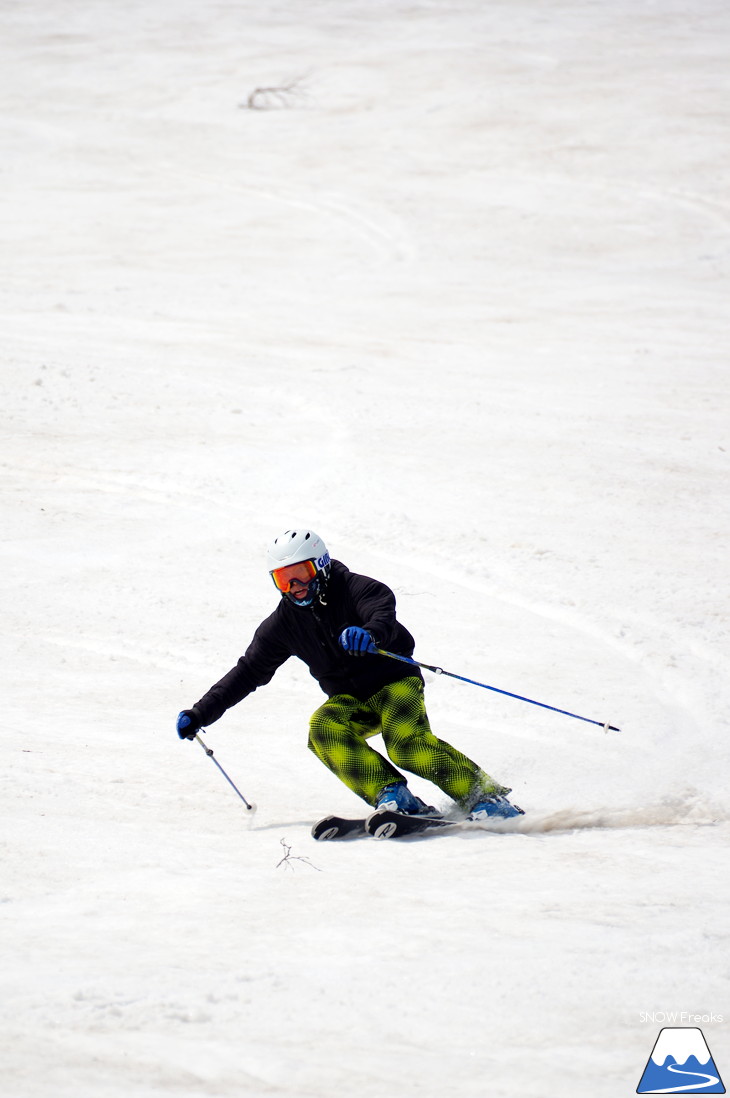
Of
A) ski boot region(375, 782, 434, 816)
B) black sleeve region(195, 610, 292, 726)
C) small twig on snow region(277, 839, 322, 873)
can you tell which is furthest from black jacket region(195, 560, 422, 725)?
small twig on snow region(277, 839, 322, 873)

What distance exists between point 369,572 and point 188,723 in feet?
13.6

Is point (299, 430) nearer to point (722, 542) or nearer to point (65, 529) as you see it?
point (65, 529)

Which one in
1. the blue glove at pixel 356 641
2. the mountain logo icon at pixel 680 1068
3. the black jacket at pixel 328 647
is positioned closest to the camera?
the mountain logo icon at pixel 680 1068

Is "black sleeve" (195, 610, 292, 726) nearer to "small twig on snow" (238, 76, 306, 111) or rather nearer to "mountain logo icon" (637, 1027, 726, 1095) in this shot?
"mountain logo icon" (637, 1027, 726, 1095)

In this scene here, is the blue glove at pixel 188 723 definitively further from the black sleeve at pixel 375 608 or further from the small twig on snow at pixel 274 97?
the small twig on snow at pixel 274 97

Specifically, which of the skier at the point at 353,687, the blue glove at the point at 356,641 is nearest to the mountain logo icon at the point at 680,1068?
the skier at the point at 353,687

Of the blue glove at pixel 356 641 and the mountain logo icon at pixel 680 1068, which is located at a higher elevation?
the blue glove at pixel 356 641

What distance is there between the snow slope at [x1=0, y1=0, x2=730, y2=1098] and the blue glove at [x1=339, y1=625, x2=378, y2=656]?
3.15 ft

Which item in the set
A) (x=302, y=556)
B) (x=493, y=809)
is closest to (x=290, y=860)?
(x=493, y=809)

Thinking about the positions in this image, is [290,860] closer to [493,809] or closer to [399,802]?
[399,802]

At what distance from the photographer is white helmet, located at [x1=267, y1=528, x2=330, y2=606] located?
5.57 m

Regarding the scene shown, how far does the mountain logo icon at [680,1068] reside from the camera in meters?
3.30

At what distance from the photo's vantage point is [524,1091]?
3.29 m

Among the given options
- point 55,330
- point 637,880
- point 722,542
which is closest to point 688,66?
point 55,330
